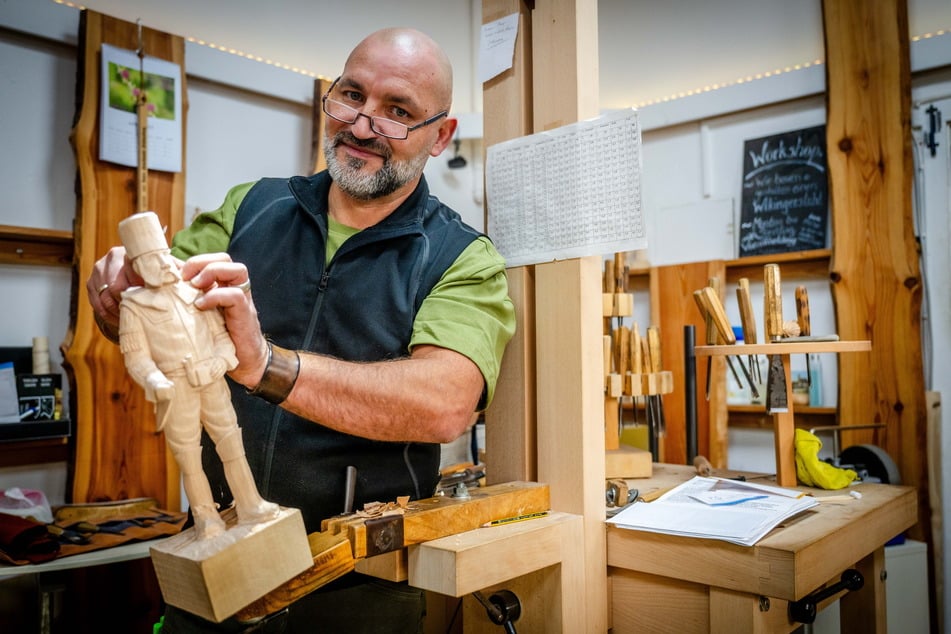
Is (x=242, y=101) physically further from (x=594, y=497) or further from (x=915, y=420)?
(x=915, y=420)

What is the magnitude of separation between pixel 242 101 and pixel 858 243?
2.97 meters

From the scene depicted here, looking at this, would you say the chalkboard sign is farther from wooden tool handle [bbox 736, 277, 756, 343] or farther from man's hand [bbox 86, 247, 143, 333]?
man's hand [bbox 86, 247, 143, 333]

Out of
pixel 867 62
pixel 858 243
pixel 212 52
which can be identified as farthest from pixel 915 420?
pixel 212 52

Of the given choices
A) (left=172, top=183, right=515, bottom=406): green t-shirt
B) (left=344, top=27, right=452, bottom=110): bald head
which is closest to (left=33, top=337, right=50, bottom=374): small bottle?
(left=172, top=183, right=515, bottom=406): green t-shirt

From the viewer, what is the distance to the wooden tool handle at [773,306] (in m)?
1.77

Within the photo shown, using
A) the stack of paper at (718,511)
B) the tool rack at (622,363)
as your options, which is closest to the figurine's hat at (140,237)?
the stack of paper at (718,511)

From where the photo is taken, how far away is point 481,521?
3.63 ft

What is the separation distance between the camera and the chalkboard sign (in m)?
3.26

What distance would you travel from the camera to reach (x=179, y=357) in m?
→ 0.83

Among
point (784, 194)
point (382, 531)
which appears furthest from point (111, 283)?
point (784, 194)

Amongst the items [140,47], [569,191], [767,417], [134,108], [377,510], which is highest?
[140,47]

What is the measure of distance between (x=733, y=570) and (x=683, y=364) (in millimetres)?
2496

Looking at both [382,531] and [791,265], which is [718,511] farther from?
[791,265]

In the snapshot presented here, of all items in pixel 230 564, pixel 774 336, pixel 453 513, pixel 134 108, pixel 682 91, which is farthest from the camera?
pixel 682 91
